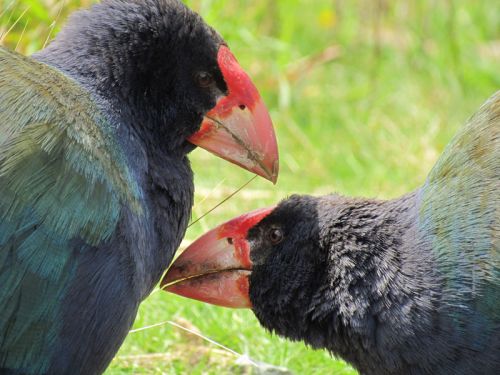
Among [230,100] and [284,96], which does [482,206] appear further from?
[284,96]

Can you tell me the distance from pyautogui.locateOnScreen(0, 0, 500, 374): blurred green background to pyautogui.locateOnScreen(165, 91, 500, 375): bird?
1.80ft

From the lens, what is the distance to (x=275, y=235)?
247cm

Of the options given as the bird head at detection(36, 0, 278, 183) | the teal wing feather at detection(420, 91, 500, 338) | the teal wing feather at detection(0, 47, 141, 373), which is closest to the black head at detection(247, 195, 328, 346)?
the bird head at detection(36, 0, 278, 183)

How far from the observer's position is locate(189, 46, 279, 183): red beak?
2463mm

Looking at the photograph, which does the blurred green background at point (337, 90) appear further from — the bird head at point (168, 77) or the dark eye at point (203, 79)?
the dark eye at point (203, 79)

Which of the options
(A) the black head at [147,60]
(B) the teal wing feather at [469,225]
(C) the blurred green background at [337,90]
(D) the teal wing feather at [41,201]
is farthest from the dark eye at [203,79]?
(C) the blurred green background at [337,90]

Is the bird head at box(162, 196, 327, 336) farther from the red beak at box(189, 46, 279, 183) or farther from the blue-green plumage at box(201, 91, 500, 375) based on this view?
the red beak at box(189, 46, 279, 183)

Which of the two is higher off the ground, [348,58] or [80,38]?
[348,58]

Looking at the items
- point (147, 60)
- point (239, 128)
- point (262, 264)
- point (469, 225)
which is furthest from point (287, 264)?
point (147, 60)

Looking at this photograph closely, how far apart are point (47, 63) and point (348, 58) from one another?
3.27 m

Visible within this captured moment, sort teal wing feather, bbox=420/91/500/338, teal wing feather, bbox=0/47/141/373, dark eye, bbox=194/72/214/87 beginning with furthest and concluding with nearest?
dark eye, bbox=194/72/214/87, teal wing feather, bbox=420/91/500/338, teal wing feather, bbox=0/47/141/373

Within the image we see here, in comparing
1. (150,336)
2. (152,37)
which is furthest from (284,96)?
(152,37)

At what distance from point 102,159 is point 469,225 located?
810 mm

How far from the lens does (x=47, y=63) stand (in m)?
2.31
